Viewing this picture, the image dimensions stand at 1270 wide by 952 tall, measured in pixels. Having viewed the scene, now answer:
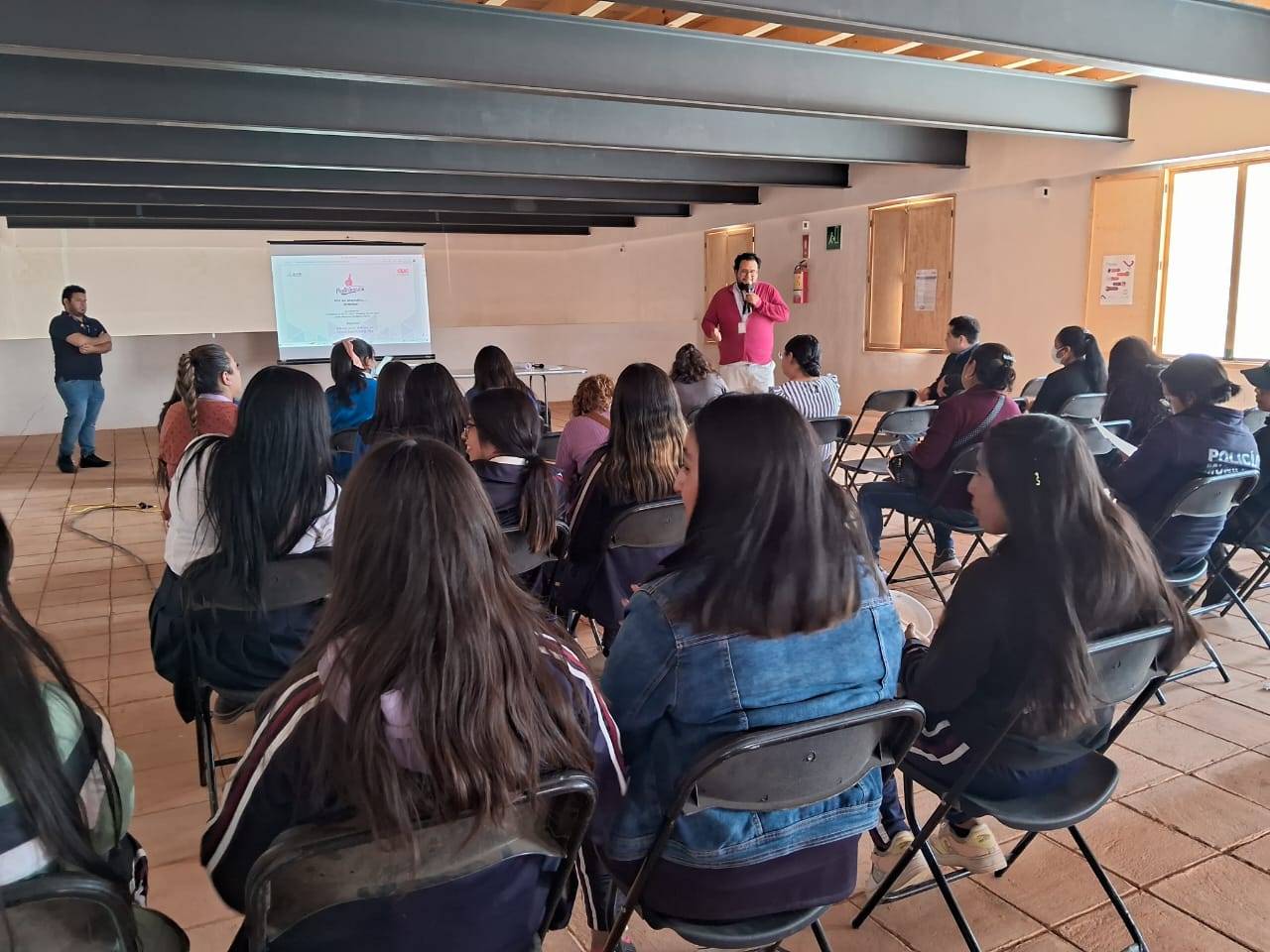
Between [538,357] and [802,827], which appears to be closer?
[802,827]

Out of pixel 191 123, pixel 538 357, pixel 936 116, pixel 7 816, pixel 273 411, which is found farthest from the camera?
pixel 538 357

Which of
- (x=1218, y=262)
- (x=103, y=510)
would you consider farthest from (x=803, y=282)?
(x=103, y=510)

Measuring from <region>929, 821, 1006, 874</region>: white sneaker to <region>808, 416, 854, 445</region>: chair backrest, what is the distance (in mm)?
2239

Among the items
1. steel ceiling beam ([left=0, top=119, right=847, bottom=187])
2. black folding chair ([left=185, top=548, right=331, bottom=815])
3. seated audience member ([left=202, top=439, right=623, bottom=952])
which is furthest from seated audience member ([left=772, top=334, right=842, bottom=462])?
seated audience member ([left=202, top=439, right=623, bottom=952])

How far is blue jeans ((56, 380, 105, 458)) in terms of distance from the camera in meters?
7.32

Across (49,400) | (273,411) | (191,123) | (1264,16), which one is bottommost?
(49,400)

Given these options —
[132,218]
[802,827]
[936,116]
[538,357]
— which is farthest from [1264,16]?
[132,218]

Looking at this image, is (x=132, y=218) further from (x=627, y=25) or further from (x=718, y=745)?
(x=718, y=745)

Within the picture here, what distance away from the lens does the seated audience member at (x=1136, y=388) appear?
4.18 m

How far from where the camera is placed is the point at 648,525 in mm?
2467

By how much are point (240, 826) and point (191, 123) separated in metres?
4.73

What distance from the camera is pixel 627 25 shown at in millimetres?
4332

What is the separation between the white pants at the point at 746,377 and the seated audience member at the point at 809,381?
1.71ft

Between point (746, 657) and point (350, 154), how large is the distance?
616cm
